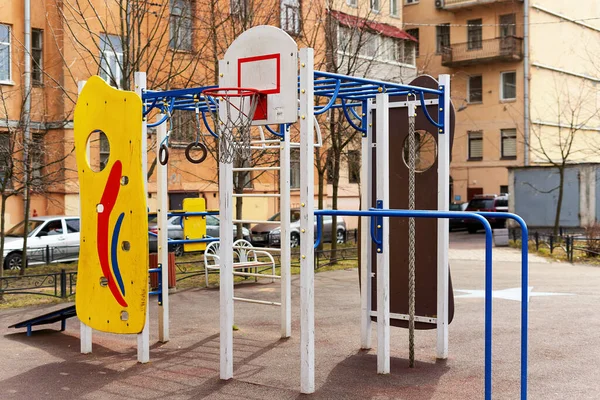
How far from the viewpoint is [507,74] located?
3966cm

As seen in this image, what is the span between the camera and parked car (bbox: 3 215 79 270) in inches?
739

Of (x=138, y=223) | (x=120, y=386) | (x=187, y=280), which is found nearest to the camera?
(x=120, y=386)

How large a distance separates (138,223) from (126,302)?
0.79 metres

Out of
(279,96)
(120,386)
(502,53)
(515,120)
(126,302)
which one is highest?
(502,53)

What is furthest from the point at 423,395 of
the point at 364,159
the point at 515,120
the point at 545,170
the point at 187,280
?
the point at 515,120

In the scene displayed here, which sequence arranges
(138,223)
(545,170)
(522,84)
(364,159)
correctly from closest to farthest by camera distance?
(138,223) → (364,159) → (545,170) → (522,84)

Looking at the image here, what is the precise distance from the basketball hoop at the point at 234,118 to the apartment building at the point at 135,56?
21.8ft

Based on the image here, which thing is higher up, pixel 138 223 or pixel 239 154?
pixel 239 154

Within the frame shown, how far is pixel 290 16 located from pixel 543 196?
1361 centimetres

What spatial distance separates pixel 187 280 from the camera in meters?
14.5

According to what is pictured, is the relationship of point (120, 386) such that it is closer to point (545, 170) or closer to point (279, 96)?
point (279, 96)

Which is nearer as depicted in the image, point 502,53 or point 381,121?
point 381,121

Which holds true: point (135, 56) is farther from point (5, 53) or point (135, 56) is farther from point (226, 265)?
point (226, 265)

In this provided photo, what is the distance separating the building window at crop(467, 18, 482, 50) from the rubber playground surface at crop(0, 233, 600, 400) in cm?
3067
